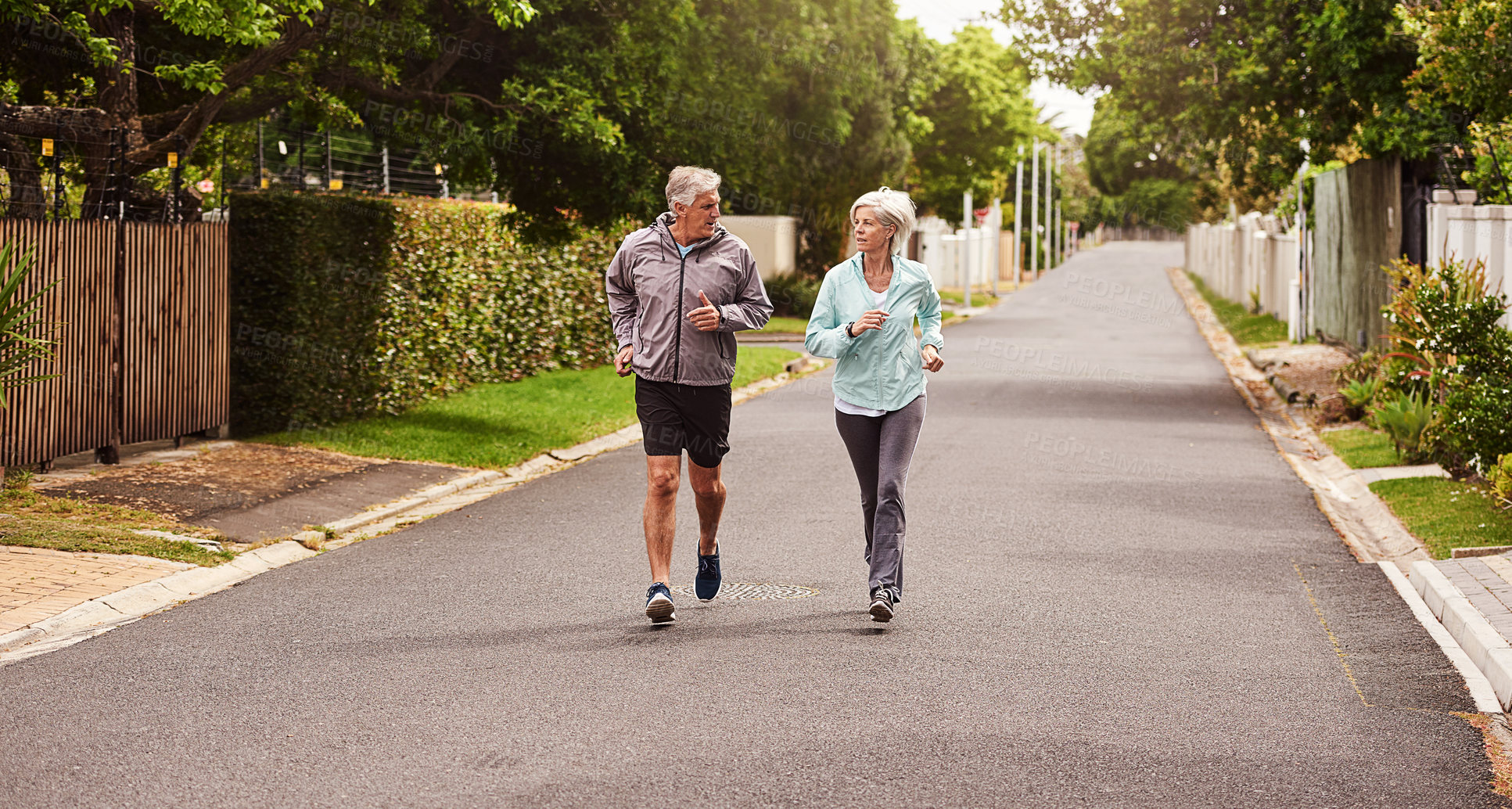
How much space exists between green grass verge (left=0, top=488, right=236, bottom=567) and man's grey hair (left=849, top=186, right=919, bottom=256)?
3.95m

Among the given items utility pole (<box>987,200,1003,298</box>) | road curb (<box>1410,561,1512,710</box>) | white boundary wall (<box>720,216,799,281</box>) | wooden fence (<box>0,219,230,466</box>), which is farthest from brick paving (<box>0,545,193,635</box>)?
utility pole (<box>987,200,1003,298</box>)

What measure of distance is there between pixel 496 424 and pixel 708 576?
24.1 feet

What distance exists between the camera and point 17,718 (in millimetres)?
5203

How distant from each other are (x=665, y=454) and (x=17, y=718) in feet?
8.85

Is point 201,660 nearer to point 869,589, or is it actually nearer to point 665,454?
point 665,454

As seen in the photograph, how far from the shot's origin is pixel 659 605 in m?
6.53

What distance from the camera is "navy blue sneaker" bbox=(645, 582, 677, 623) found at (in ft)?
A: 21.4

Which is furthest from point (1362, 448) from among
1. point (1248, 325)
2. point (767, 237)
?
point (767, 237)

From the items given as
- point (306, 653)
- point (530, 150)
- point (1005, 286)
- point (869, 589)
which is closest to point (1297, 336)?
point (530, 150)

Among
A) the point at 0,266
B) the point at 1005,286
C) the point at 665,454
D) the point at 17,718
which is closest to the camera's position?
the point at 17,718

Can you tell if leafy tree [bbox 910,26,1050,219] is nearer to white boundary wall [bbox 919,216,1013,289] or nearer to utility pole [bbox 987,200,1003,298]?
white boundary wall [bbox 919,216,1013,289]

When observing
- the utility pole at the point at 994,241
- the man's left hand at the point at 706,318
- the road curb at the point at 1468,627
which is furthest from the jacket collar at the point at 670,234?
the utility pole at the point at 994,241

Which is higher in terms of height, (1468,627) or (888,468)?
(888,468)

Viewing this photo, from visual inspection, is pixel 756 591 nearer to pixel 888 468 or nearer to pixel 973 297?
pixel 888 468
